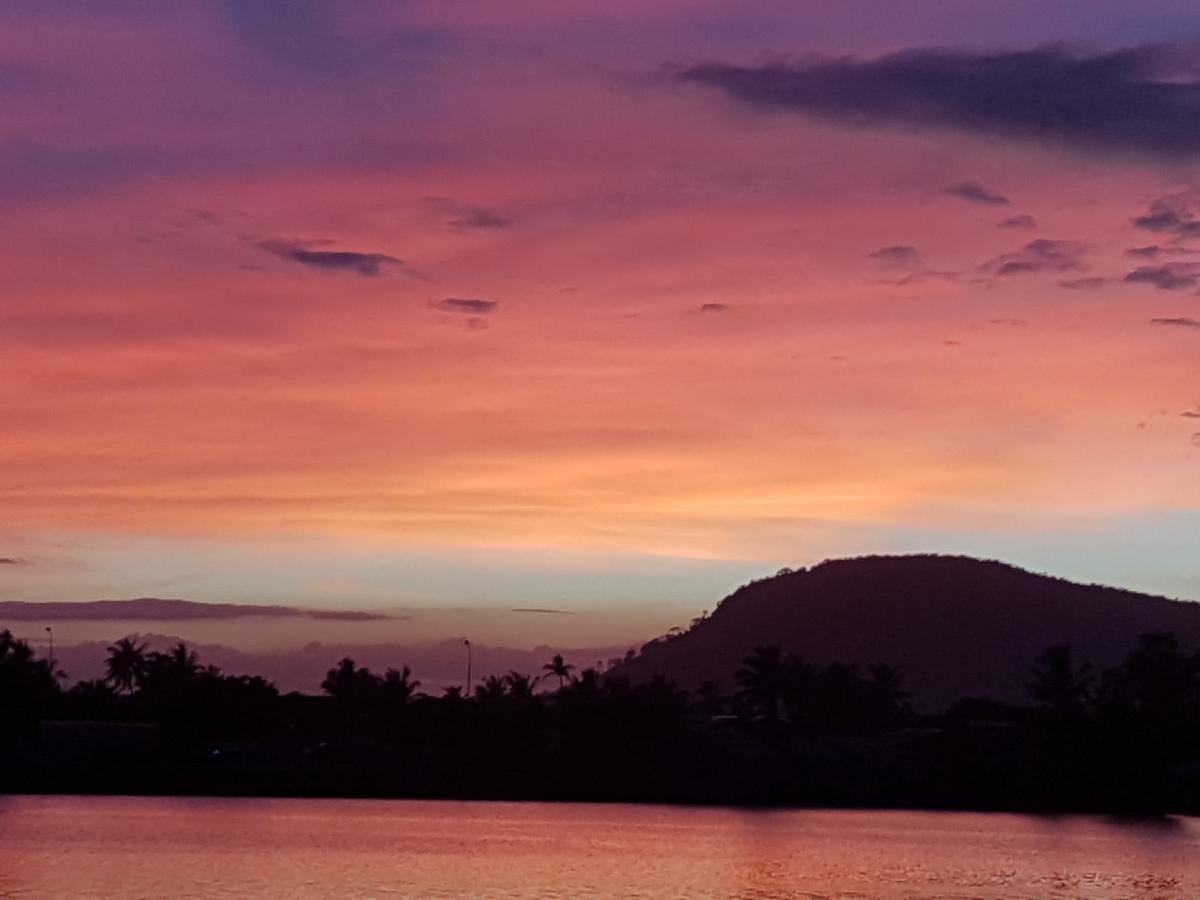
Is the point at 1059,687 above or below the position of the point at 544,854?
above

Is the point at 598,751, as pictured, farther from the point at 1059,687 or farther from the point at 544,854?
the point at 544,854

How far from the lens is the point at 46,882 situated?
73.9 m

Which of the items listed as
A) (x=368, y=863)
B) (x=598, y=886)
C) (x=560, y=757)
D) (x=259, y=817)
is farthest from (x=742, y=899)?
(x=560, y=757)

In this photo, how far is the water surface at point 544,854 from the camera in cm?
7881

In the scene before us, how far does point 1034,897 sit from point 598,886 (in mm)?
19575

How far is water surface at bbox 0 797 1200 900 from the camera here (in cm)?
7881

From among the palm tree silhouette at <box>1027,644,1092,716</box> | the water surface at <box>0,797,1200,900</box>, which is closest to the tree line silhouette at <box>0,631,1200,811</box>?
the palm tree silhouette at <box>1027,644,1092,716</box>

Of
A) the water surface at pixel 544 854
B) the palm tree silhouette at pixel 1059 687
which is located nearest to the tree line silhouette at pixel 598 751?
the palm tree silhouette at pixel 1059 687

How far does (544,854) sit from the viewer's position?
9988cm

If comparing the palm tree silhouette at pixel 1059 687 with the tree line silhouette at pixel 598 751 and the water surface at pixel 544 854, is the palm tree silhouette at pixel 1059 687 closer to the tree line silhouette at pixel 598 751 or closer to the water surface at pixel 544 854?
the tree line silhouette at pixel 598 751

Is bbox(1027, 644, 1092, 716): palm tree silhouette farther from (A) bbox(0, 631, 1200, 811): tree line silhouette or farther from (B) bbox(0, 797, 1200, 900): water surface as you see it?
(B) bbox(0, 797, 1200, 900): water surface

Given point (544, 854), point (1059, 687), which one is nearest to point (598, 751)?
point (1059, 687)

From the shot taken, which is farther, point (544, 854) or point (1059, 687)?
point (1059, 687)

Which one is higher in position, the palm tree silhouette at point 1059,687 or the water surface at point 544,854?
the palm tree silhouette at point 1059,687
